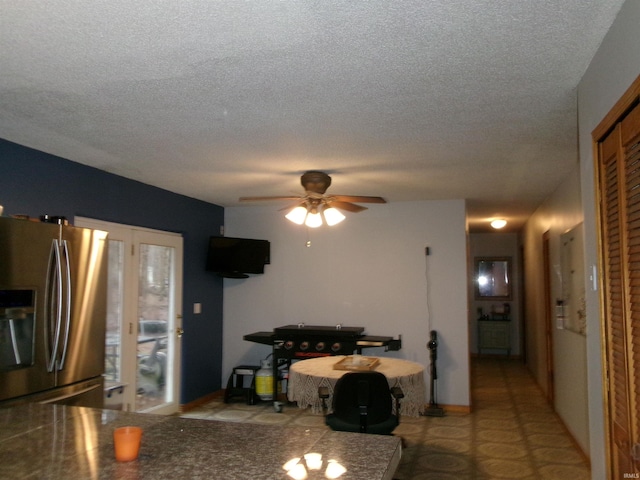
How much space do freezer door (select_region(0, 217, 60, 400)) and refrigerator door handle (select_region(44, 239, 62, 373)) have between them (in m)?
0.03

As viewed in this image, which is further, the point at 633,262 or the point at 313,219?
the point at 313,219

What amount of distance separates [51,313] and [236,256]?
320 centimetres

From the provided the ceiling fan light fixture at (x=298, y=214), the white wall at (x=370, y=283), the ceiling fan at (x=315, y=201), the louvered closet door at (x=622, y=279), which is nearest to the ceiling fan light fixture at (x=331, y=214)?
the ceiling fan at (x=315, y=201)

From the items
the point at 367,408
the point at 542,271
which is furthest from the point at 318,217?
the point at 542,271

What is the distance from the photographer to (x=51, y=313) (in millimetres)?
3170

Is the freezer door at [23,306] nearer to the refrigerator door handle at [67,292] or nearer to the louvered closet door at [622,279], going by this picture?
the refrigerator door handle at [67,292]

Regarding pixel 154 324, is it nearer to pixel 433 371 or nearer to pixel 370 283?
pixel 370 283

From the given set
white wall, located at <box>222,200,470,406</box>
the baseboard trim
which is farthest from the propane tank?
the baseboard trim

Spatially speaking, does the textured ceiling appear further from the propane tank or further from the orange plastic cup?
the propane tank

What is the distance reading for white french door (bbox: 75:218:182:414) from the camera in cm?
495

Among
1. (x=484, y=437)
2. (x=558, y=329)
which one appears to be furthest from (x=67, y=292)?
(x=558, y=329)

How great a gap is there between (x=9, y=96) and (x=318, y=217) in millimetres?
2411

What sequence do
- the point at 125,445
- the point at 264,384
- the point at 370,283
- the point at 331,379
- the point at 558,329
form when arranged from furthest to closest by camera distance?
the point at 370,283, the point at 264,384, the point at 558,329, the point at 331,379, the point at 125,445

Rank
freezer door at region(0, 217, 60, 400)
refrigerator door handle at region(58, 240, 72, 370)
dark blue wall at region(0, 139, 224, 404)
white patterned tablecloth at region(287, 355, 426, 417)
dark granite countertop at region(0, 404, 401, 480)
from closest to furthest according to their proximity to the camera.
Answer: dark granite countertop at region(0, 404, 401, 480)
freezer door at region(0, 217, 60, 400)
refrigerator door handle at region(58, 240, 72, 370)
dark blue wall at region(0, 139, 224, 404)
white patterned tablecloth at region(287, 355, 426, 417)
